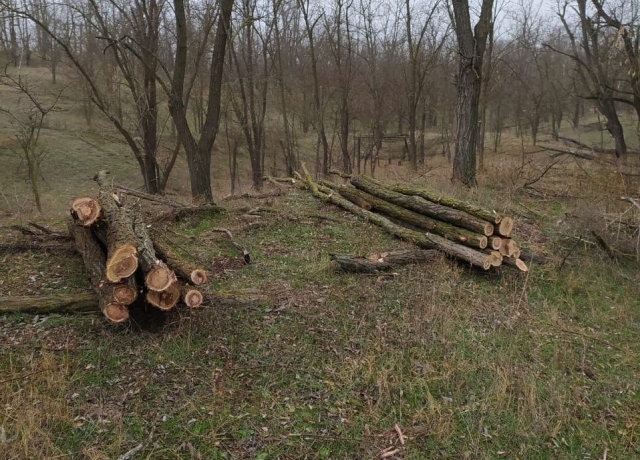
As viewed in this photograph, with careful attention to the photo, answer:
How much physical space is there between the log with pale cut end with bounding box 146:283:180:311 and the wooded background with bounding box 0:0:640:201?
20.4ft

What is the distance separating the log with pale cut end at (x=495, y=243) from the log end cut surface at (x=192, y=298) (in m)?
3.66

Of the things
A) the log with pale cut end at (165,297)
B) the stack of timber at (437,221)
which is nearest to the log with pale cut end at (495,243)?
the stack of timber at (437,221)

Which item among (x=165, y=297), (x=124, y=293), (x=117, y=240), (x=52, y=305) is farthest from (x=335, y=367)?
(x=52, y=305)

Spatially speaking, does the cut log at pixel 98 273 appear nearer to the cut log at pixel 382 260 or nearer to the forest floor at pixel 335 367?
the forest floor at pixel 335 367

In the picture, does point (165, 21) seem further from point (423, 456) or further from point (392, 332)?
point (423, 456)

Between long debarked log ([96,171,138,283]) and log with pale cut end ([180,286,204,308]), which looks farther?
log with pale cut end ([180,286,204,308])

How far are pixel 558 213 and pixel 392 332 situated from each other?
6.24m

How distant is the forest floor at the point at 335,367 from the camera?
3.16 meters

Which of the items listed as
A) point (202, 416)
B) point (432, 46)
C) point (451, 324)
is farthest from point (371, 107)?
point (202, 416)

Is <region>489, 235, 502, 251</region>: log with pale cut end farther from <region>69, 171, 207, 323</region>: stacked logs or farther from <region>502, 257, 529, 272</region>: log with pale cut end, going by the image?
<region>69, 171, 207, 323</region>: stacked logs

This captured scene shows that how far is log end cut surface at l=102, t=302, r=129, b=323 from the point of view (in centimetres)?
376

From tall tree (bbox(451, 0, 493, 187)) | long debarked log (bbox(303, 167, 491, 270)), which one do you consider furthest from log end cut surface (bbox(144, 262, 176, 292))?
tall tree (bbox(451, 0, 493, 187))

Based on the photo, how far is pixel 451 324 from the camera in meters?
4.50

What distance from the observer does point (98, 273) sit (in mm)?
4312
